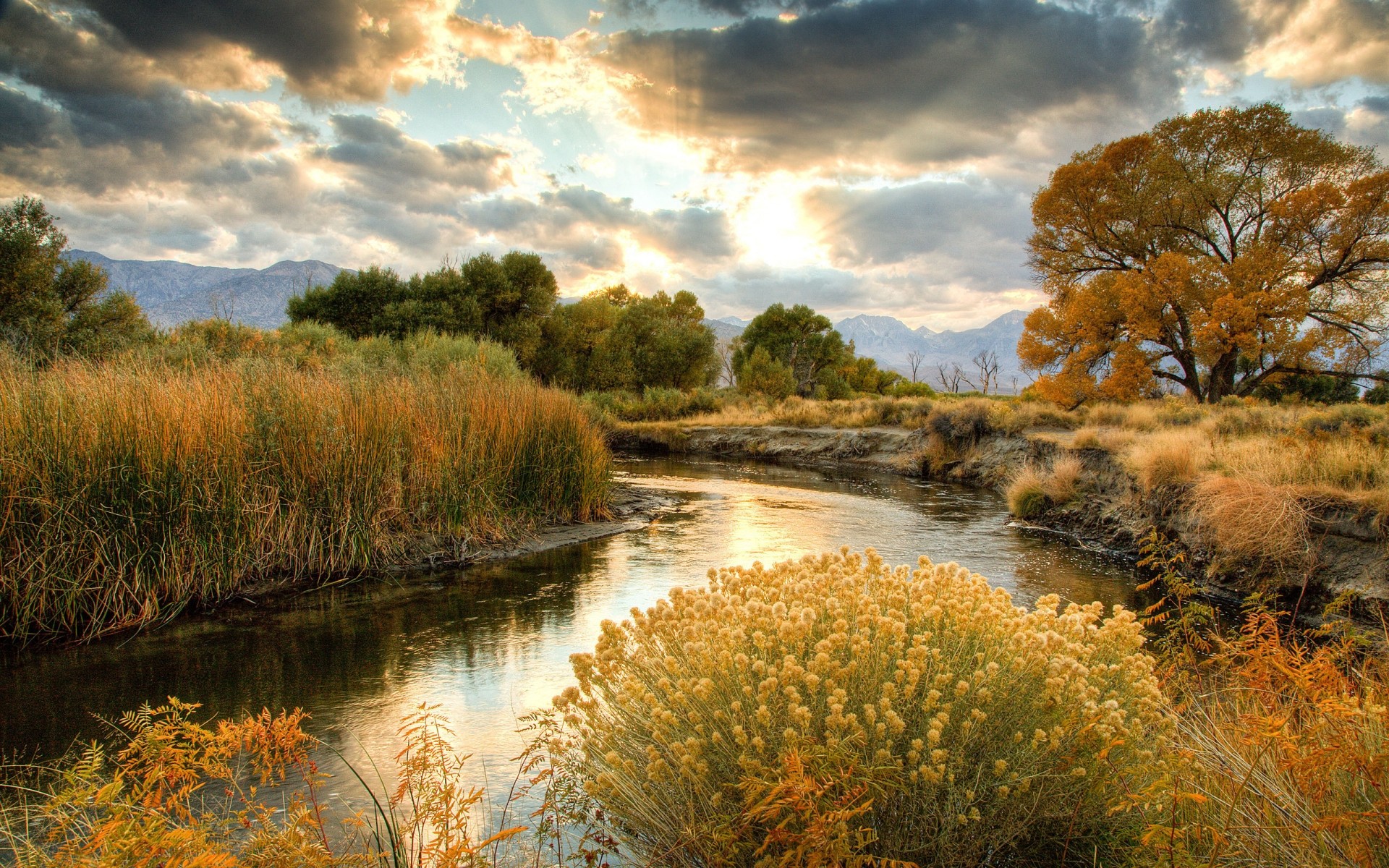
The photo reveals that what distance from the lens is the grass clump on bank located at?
548cm

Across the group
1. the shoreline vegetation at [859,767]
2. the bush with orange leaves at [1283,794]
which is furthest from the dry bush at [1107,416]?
the bush with orange leaves at [1283,794]

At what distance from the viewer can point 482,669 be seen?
5230 millimetres

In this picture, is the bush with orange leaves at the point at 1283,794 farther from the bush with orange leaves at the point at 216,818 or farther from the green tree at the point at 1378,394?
the green tree at the point at 1378,394

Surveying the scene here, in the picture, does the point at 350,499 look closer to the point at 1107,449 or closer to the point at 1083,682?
the point at 1083,682

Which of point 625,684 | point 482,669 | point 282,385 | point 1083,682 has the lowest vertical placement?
point 482,669

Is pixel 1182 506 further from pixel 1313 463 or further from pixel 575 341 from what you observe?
pixel 575 341

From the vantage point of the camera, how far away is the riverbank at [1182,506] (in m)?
7.19

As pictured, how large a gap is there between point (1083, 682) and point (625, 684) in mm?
1707

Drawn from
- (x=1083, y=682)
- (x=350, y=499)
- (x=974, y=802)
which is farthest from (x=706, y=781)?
(x=350, y=499)

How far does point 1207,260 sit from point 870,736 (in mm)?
26272

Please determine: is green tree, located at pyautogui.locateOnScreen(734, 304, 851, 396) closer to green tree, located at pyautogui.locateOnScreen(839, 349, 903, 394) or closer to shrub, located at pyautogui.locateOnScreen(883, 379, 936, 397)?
green tree, located at pyautogui.locateOnScreen(839, 349, 903, 394)

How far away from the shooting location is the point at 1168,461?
10211mm

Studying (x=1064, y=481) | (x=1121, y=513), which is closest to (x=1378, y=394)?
(x=1064, y=481)

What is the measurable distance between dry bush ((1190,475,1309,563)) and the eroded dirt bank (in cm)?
9
